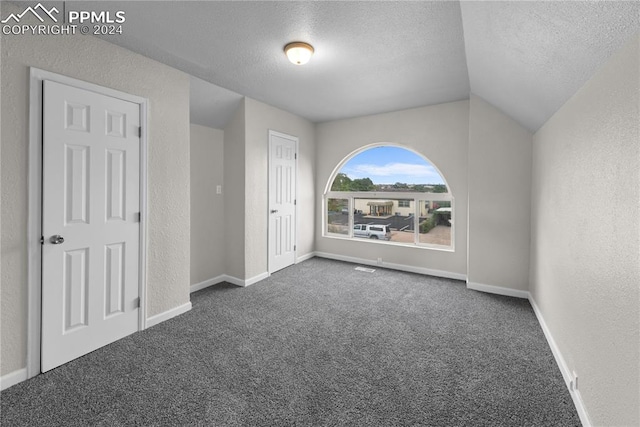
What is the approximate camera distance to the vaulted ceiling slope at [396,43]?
145cm

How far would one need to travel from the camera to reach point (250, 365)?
6.82ft

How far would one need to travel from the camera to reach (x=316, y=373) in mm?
1987

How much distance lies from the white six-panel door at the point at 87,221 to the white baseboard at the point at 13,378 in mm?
115

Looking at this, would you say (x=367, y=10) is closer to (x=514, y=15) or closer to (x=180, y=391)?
(x=514, y=15)

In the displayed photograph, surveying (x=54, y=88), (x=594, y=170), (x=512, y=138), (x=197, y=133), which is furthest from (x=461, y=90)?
(x=54, y=88)

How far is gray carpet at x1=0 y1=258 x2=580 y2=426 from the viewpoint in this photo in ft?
5.32

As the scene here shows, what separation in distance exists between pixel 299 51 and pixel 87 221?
215 centimetres

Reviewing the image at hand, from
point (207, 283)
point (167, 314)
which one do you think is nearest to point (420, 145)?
point (207, 283)

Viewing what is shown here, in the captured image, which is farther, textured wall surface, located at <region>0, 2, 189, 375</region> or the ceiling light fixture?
the ceiling light fixture

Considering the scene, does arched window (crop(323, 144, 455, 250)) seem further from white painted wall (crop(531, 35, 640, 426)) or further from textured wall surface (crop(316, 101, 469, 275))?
white painted wall (crop(531, 35, 640, 426))

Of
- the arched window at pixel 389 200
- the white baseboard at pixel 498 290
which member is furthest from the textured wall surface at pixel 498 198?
the arched window at pixel 389 200

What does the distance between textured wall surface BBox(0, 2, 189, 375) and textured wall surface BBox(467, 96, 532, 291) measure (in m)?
3.34

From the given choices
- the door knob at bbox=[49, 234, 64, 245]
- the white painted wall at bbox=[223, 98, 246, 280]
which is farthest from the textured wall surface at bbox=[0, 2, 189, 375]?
the white painted wall at bbox=[223, 98, 246, 280]

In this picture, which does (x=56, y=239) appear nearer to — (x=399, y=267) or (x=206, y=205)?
(x=206, y=205)
